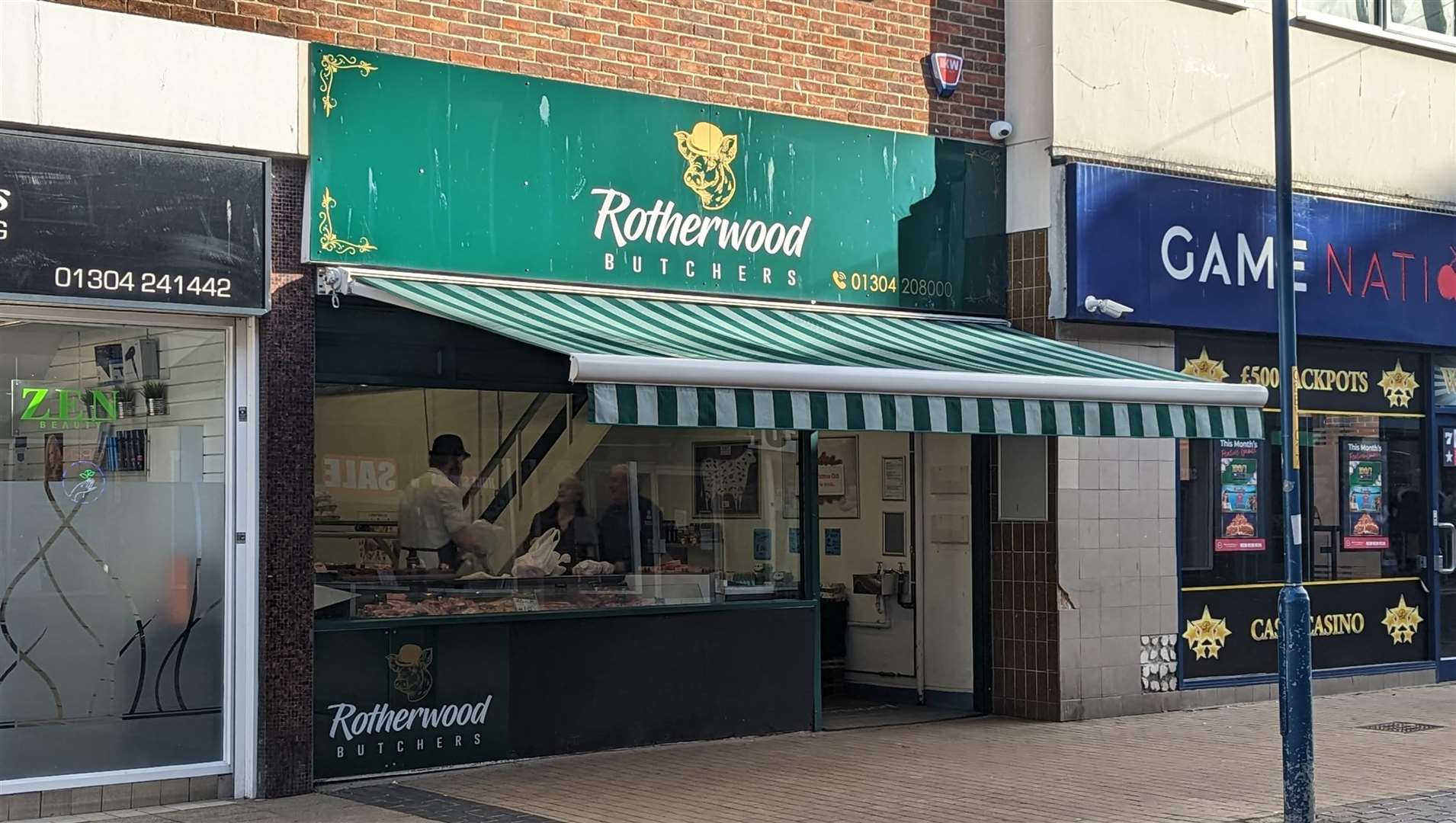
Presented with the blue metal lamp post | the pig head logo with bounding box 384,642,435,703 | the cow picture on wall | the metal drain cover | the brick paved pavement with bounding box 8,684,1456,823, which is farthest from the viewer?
the metal drain cover

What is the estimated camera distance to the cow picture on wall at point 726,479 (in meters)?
11.6

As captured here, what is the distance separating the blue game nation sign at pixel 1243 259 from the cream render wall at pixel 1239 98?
0.80ft

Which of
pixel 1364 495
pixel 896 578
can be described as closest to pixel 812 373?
pixel 896 578

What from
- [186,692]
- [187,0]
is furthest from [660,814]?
[187,0]

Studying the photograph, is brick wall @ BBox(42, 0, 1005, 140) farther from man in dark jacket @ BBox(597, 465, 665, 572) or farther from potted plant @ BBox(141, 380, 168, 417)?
man in dark jacket @ BBox(597, 465, 665, 572)

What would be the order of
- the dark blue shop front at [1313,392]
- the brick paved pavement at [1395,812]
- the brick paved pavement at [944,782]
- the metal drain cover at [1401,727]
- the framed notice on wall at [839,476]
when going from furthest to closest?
1. the framed notice on wall at [839,476]
2. the dark blue shop front at [1313,392]
3. the metal drain cover at [1401,727]
4. the brick paved pavement at [944,782]
5. the brick paved pavement at [1395,812]

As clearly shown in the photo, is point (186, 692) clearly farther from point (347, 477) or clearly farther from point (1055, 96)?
point (1055, 96)

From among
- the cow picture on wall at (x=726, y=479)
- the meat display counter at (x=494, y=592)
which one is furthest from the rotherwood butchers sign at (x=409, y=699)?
the cow picture on wall at (x=726, y=479)

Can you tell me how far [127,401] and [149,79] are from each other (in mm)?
1766

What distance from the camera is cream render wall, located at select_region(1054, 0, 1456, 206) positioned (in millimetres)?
12547

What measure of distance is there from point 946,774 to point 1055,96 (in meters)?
5.25

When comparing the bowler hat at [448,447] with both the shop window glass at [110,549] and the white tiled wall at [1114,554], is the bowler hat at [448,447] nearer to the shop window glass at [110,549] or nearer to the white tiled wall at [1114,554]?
the shop window glass at [110,549]

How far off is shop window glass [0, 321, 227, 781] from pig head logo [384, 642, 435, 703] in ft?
3.43

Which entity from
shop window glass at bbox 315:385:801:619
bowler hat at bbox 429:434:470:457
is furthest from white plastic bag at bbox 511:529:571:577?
bowler hat at bbox 429:434:470:457
